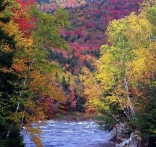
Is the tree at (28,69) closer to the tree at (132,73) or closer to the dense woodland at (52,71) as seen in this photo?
the dense woodland at (52,71)

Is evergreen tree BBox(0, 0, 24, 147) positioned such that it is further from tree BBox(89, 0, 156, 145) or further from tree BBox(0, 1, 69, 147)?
tree BBox(89, 0, 156, 145)

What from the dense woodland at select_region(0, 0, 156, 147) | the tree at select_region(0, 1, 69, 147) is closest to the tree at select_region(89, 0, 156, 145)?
the dense woodland at select_region(0, 0, 156, 147)

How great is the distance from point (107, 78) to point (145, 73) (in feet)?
11.8

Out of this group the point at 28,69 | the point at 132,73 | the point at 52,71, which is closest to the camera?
the point at 28,69

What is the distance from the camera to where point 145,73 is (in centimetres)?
2991

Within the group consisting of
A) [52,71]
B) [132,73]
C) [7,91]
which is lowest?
[132,73]

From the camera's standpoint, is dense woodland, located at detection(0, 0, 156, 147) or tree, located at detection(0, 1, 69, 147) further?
dense woodland, located at detection(0, 0, 156, 147)

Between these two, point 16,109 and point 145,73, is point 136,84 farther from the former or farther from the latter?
point 16,109

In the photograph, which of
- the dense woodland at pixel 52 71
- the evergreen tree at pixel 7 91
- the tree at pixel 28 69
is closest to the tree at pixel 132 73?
the dense woodland at pixel 52 71

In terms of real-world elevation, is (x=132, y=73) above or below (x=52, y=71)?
below

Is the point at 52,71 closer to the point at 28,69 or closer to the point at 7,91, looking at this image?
the point at 28,69

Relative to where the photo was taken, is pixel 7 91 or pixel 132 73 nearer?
pixel 7 91

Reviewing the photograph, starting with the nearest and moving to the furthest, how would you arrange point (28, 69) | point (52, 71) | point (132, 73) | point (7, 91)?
point (7, 91)
point (28, 69)
point (52, 71)
point (132, 73)

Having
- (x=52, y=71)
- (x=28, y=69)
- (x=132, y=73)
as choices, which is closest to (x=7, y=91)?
(x=28, y=69)
